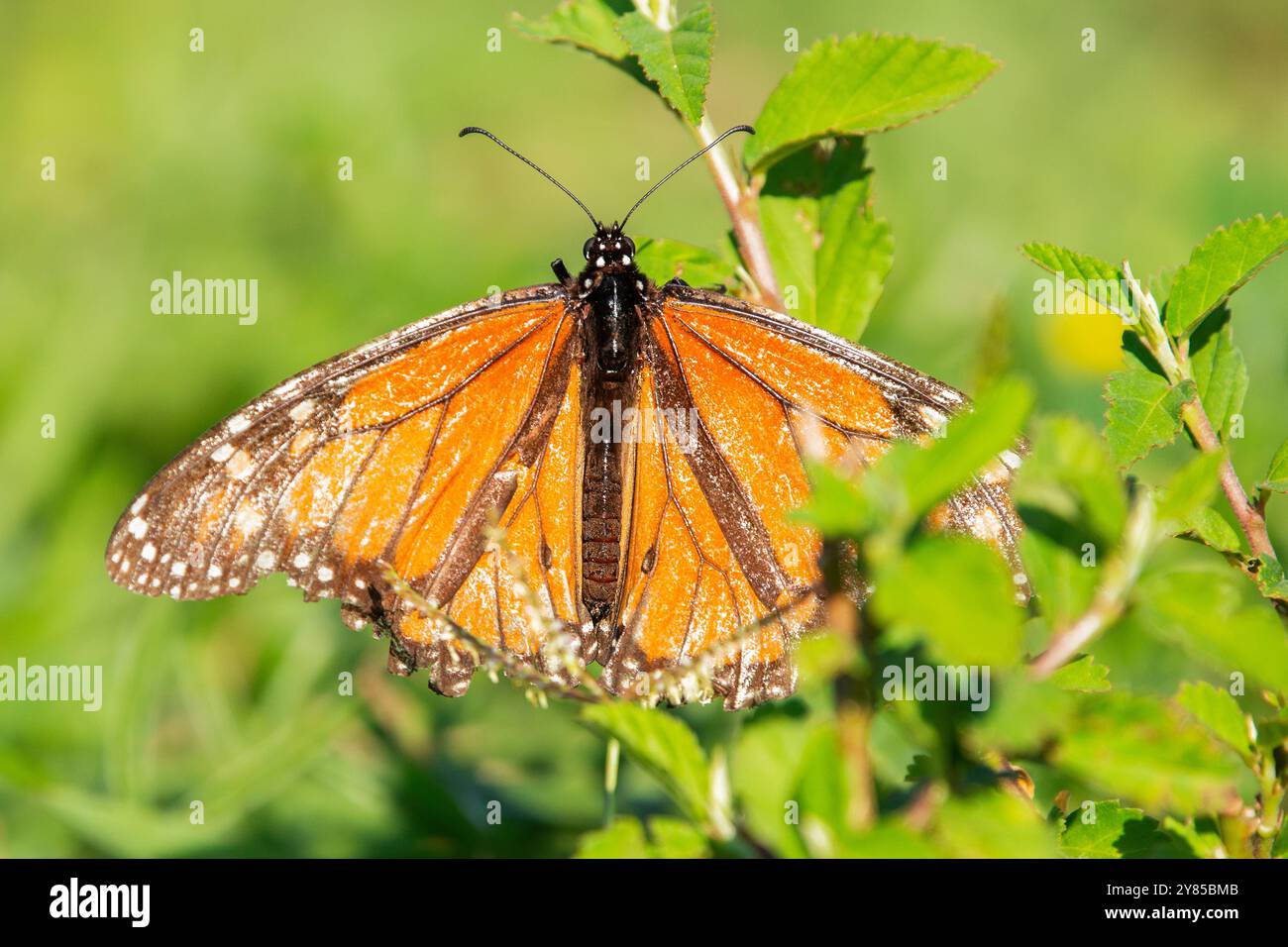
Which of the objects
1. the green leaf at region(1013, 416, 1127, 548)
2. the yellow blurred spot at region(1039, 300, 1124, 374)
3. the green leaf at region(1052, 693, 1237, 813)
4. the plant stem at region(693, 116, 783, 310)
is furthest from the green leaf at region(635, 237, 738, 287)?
the yellow blurred spot at region(1039, 300, 1124, 374)

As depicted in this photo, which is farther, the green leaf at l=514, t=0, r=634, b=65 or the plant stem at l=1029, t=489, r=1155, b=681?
the green leaf at l=514, t=0, r=634, b=65

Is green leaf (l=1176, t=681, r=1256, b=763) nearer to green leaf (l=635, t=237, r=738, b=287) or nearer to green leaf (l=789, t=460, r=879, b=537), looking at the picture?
green leaf (l=789, t=460, r=879, b=537)

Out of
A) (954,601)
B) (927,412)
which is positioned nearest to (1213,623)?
(954,601)

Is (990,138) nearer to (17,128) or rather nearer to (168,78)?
(168,78)

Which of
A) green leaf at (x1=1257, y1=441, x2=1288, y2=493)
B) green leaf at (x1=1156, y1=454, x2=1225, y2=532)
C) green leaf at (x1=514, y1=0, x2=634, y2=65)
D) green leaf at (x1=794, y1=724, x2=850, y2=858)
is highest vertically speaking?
green leaf at (x1=514, y1=0, x2=634, y2=65)

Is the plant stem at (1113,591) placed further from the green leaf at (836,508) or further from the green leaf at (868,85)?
the green leaf at (868,85)

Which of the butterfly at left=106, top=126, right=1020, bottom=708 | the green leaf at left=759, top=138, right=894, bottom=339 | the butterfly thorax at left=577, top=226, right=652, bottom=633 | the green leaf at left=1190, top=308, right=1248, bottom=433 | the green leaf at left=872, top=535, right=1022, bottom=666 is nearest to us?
Answer: the green leaf at left=872, top=535, right=1022, bottom=666

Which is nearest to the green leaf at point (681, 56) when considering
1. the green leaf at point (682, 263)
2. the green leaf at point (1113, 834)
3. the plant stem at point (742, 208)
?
the plant stem at point (742, 208)
